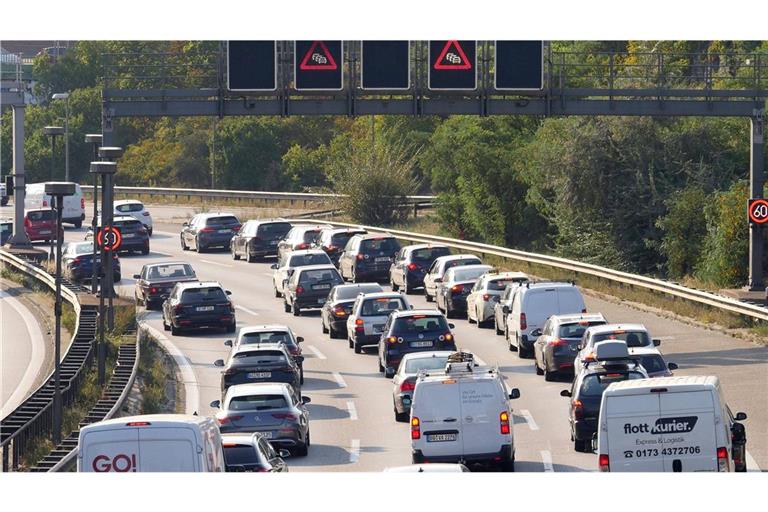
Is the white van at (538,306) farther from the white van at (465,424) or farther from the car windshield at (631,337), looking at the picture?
the white van at (465,424)

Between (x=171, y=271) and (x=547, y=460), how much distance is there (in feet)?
78.0

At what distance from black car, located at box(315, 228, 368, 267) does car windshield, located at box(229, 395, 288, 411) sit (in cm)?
2647

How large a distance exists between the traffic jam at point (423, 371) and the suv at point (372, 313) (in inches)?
1.6

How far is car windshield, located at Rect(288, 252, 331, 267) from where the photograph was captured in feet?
158

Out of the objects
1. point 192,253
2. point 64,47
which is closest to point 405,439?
point 192,253

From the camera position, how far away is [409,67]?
4647 centimetres

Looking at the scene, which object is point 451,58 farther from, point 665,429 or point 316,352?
point 665,429

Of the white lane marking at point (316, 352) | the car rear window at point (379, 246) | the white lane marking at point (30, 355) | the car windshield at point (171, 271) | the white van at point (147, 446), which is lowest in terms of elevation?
the white lane marking at point (30, 355)

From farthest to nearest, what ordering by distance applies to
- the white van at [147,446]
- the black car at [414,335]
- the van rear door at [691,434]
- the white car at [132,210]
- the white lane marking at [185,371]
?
the white car at [132,210] < the black car at [414,335] < the white lane marking at [185,371] < the van rear door at [691,434] < the white van at [147,446]

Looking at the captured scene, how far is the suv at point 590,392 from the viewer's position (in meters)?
25.8

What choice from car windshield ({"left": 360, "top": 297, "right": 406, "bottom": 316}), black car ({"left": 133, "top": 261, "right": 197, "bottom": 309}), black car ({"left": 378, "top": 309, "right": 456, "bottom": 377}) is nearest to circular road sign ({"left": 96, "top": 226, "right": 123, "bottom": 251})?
black car ({"left": 133, "top": 261, "right": 197, "bottom": 309})

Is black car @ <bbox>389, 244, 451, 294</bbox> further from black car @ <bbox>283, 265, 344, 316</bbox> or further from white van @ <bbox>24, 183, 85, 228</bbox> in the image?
white van @ <bbox>24, 183, 85, 228</bbox>

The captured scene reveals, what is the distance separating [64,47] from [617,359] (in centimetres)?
12556

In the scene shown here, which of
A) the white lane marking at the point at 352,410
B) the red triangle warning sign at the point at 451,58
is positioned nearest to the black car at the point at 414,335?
the white lane marking at the point at 352,410
